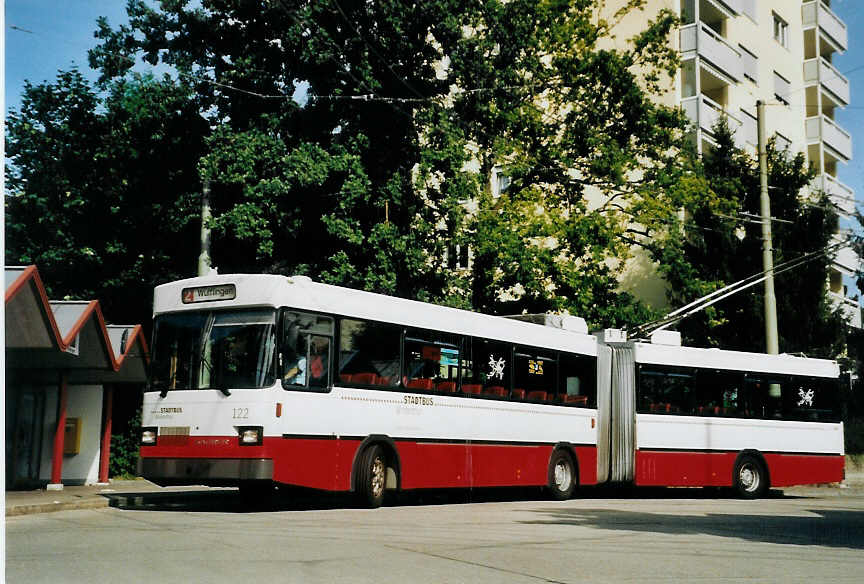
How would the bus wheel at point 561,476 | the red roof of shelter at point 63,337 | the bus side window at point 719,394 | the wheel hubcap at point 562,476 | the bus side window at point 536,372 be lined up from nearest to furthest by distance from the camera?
the red roof of shelter at point 63,337 < the bus side window at point 536,372 < the bus wheel at point 561,476 < the wheel hubcap at point 562,476 < the bus side window at point 719,394

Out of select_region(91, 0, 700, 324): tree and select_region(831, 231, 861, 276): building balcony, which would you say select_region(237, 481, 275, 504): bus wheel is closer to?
select_region(91, 0, 700, 324): tree

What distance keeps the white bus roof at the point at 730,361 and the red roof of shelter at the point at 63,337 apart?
10.0 meters

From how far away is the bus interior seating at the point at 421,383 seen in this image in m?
16.5

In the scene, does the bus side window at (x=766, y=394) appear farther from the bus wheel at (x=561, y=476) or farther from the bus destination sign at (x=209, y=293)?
the bus destination sign at (x=209, y=293)

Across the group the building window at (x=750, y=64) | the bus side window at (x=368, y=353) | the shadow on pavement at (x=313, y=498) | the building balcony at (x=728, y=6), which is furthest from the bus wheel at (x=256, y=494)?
the building window at (x=750, y=64)

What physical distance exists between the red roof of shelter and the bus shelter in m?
0.02

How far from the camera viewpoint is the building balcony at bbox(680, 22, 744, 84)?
130 ft

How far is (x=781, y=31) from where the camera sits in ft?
160

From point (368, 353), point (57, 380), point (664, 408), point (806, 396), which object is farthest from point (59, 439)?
point (806, 396)

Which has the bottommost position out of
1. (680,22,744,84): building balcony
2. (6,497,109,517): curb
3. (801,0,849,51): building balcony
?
(6,497,109,517): curb

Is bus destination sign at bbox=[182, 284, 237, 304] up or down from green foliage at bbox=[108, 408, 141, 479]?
up

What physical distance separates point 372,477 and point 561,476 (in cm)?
576

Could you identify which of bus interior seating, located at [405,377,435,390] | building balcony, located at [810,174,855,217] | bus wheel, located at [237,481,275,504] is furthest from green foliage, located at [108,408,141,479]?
building balcony, located at [810,174,855,217]

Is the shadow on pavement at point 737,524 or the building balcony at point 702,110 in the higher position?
the building balcony at point 702,110
